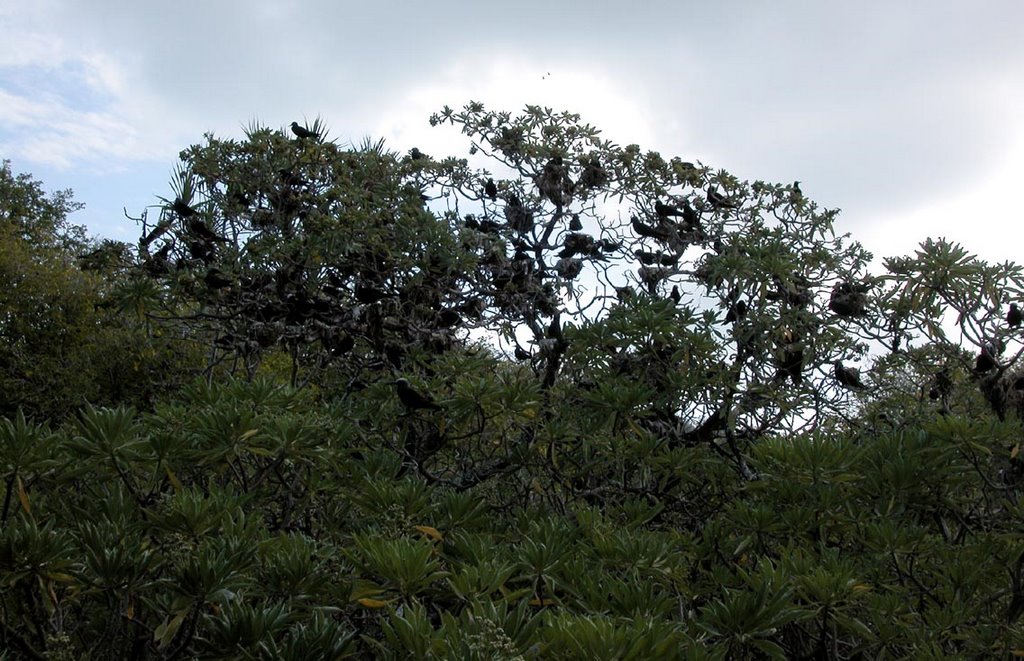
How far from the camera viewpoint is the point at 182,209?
562 centimetres

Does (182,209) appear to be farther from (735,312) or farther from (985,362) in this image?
(985,362)

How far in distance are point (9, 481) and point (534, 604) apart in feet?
5.25

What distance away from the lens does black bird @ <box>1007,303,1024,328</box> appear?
3.51 metres

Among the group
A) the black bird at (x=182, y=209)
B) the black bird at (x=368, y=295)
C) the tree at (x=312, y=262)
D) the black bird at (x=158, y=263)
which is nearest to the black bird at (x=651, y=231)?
the tree at (x=312, y=262)

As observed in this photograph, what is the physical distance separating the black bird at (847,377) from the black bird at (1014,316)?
2.69 feet

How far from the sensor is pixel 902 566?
3.08 meters

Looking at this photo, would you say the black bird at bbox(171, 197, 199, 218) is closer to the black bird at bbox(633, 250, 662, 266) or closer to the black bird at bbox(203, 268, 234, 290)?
the black bird at bbox(203, 268, 234, 290)

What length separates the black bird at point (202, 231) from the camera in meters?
5.49

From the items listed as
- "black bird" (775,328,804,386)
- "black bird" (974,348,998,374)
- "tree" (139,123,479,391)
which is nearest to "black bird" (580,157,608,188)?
"tree" (139,123,479,391)

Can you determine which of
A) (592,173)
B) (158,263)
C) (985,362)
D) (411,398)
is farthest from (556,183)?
(985,362)

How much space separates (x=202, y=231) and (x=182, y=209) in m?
0.27

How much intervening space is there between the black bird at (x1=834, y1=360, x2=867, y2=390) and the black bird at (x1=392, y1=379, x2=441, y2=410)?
6.71 feet

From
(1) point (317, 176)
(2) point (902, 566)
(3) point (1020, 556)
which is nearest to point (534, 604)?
(2) point (902, 566)

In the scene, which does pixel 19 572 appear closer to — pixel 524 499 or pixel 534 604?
pixel 534 604
